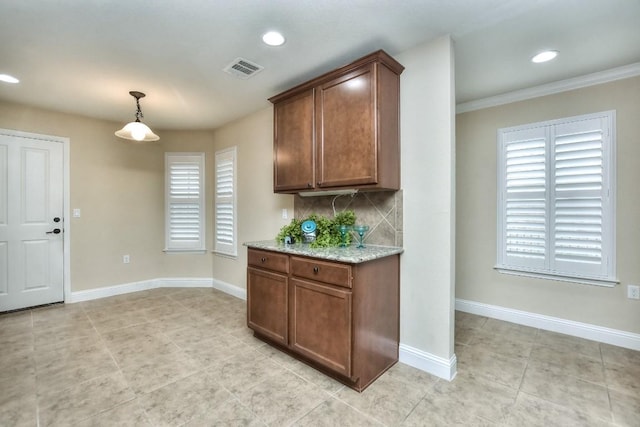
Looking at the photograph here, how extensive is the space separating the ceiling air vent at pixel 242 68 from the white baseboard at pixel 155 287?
105 inches

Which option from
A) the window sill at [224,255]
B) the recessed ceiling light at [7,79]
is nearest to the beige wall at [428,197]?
the window sill at [224,255]

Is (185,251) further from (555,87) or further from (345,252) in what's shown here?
(555,87)

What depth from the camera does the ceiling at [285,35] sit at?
6.18ft

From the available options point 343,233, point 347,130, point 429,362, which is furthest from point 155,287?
point 429,362

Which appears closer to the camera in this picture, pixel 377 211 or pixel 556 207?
pixel 377 211

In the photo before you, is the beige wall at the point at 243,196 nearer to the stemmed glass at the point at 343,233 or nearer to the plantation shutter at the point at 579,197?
the stemmed glass at the point at 343,233

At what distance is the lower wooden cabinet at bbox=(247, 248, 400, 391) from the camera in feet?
6.59

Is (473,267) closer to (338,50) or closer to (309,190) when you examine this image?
(309,190)

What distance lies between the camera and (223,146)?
4441 mm

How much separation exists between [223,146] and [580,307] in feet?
15.2

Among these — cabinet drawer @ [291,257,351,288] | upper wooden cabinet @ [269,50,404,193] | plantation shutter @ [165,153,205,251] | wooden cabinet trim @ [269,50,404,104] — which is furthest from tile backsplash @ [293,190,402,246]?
plantation shutter @ [165,153,205,251]

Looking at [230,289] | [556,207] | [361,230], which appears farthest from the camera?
[230,289]

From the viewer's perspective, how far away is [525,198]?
3.08 metres

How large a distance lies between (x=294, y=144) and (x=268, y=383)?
1.98 m
